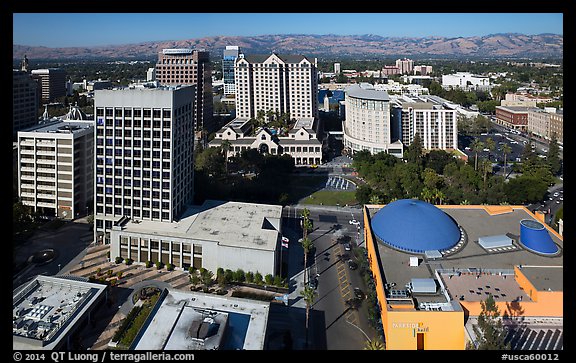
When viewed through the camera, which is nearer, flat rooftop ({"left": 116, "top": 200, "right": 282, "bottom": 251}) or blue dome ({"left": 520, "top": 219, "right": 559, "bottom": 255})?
blue dome ({"left": 520, "top": 219, "right": 559, "bottom": 255})

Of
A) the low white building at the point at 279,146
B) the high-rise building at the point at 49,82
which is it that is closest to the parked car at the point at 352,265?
the low white building at the point at 279,146

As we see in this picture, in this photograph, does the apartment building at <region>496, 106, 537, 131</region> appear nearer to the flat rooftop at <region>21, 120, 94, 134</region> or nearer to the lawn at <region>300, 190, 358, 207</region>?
the lawn at <region>300, 190, 358, 207</region>

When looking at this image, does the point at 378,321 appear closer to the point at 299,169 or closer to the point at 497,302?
the point at 497,302

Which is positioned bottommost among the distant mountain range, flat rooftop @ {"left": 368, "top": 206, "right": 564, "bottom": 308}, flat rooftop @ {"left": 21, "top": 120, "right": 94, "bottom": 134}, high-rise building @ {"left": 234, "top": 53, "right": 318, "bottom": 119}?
flat rooftop @ {"left": 368, "top": 206, "right": 564, "bottom": 308}

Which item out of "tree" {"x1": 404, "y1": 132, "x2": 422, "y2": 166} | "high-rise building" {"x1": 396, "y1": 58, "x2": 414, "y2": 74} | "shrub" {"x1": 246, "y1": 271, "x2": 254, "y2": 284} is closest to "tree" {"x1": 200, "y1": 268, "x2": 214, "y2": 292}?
"shrub" {"x1": 246, "y1": 271, "x2": 254, "y2": 284}

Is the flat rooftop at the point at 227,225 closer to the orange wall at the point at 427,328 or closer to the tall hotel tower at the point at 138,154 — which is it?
the tall hotel tower at the point at 138,154

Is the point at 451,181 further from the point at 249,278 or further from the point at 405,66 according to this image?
the point at 405,66

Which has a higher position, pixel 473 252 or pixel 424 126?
pixel 424 126
